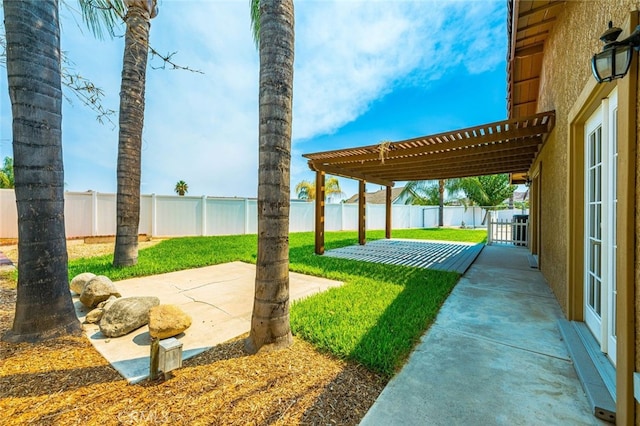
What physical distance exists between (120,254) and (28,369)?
419 centimetres

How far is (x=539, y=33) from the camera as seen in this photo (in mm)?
4926

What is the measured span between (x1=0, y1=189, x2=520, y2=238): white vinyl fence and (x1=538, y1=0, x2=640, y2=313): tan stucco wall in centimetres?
1275

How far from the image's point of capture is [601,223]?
256 centimetres

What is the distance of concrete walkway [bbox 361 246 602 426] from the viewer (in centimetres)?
176

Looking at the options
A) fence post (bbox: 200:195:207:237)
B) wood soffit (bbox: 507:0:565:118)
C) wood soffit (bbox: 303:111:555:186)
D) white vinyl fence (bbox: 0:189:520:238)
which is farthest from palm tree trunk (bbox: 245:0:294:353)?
fence post (bbox: 200:195:207:237)

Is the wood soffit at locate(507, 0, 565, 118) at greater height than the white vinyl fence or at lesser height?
greater

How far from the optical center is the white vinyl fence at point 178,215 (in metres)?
10.5

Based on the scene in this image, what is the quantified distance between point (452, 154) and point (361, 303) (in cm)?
486

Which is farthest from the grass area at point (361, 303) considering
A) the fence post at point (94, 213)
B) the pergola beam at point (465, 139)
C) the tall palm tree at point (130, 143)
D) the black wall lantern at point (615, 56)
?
the fence post at point (94, 213)

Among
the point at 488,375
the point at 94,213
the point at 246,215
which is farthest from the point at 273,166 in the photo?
the point at 246,215

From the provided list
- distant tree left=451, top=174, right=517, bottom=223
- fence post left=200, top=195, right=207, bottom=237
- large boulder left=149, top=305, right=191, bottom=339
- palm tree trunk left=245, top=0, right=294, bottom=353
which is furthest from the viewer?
distant tree left=451, top=174, right=517, bottom=223

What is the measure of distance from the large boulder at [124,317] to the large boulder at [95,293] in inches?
25.0

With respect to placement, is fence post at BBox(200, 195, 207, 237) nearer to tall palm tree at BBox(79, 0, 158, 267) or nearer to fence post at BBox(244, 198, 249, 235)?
fence post at BBox(244, 198, 249, 235)

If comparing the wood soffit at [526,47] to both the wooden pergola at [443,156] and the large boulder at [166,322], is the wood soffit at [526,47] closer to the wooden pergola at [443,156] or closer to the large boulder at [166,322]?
the wooden pergola at [443,156]
